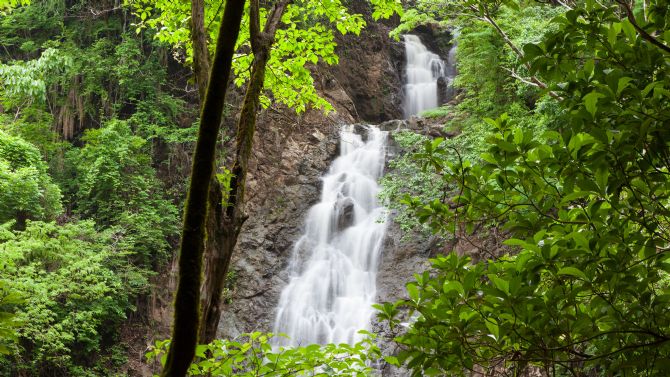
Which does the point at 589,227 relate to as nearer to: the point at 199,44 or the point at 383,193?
the point at 199,44

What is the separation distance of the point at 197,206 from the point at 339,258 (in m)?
13.8

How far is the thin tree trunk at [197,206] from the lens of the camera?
1.81 metres

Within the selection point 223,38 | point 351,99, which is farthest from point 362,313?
point 223,38

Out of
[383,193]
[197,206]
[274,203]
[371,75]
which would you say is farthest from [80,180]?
[197,206]

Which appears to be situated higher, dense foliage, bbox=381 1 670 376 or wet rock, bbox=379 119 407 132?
wet rock, bbox=379 119 407 132

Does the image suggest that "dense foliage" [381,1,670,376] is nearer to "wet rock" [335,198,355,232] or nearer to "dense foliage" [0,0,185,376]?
"dense foliage" [0,0,185,376]

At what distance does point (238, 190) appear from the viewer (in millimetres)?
4066

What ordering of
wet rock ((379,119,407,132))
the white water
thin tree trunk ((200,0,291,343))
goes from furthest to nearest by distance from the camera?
the white water → wet rock ((379,119,407,132)) → thin tree trunk ((200,0,291,343))

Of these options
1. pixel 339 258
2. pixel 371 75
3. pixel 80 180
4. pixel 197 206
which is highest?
pixel 371 75

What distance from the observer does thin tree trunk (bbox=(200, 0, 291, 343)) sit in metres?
3.75

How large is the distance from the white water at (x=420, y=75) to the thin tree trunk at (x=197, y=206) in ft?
69.8

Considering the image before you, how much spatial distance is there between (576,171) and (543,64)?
21.6 inches

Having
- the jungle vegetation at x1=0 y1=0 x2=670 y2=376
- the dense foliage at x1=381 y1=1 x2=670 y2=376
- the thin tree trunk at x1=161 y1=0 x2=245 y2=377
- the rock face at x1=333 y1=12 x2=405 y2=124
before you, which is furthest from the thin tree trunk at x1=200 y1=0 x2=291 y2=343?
the rock face at x1=333 y1=12 x2=405 y2=124

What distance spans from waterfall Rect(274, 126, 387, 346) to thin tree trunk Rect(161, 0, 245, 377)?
10.7 m
